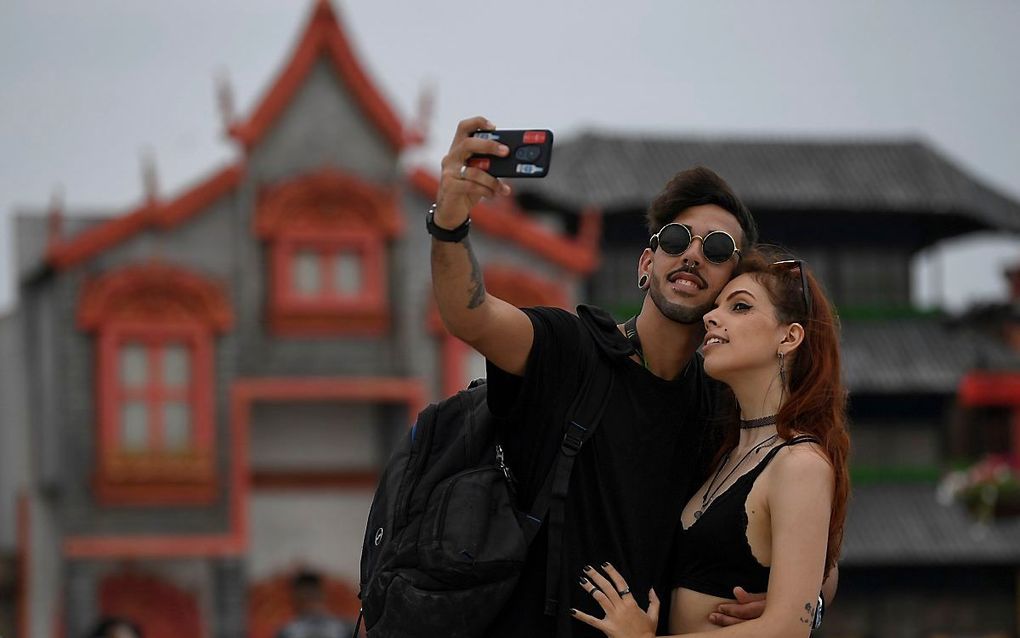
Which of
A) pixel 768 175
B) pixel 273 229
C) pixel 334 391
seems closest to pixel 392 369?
pixel 334 391

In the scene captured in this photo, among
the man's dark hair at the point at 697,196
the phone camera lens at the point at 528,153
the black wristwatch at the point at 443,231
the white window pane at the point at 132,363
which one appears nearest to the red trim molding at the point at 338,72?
the white window pane at the point at 132,363

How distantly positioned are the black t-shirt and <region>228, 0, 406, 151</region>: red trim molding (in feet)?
67.4

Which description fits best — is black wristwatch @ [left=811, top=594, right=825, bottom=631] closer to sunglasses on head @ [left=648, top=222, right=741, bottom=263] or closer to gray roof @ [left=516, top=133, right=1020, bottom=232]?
sunglasses on head @ [left=648, top=222, right=741, bottom=263]

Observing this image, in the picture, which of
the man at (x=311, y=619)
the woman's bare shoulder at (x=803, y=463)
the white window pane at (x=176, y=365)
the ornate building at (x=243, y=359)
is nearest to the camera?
the woman's bare shoulder at (x=803, y=463)

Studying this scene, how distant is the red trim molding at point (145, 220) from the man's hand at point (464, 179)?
20647 mm

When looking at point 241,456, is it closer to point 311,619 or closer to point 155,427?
point 155,427

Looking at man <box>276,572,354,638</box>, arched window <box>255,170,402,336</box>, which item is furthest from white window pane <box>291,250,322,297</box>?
man <box>276,572,354,638</box>

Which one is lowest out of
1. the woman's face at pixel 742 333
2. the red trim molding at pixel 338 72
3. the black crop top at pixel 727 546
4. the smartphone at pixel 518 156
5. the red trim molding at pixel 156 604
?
the red trim molding at pixel 156 604

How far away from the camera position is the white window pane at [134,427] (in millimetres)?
24531

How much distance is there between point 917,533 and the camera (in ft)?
96.3

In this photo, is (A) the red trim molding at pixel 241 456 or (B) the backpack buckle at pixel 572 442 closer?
(B) the backpack buckle at pixel 572 442

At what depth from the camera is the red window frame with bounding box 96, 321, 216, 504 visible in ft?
80.2

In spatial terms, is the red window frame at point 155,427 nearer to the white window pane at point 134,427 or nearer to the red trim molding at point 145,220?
the white window pane at point 134,427

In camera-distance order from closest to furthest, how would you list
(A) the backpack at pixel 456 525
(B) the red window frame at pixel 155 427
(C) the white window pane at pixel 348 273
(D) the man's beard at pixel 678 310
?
(A) the backpack at pixel 456 525 → (D) the man's beard at pixel 678 310 → (B) the red window frame at pixel 155 427 → (C) the white window pane at pixel 348 273
